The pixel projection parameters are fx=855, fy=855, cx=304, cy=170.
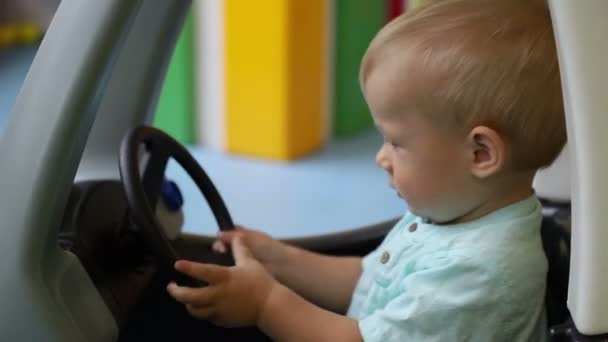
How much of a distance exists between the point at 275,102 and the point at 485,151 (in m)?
1.96

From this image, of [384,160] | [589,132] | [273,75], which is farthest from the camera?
[273,75]

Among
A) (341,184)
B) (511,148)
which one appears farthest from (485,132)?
(341,184)

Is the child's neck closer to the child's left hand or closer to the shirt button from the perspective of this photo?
the shirt button

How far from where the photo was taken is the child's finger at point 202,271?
30.2 inches

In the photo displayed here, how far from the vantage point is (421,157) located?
725 mm

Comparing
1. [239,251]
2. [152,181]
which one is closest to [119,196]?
[152,181]

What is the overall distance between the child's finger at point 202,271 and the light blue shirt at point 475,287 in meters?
0.14

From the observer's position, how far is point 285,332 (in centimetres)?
80

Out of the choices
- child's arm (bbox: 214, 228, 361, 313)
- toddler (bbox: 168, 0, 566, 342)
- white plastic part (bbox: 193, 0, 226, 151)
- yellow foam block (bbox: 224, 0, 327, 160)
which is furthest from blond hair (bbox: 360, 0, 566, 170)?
white plastic part (bbox: 193, 0, 226, 151)

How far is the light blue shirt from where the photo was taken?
2.28 feet

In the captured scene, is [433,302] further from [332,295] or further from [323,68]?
[323,68]

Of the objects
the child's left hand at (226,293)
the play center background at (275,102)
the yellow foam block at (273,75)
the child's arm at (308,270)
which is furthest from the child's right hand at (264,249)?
the yellow foam block at (273,75)

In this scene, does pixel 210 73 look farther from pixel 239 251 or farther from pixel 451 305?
pixel 451 305

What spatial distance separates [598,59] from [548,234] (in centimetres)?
38
